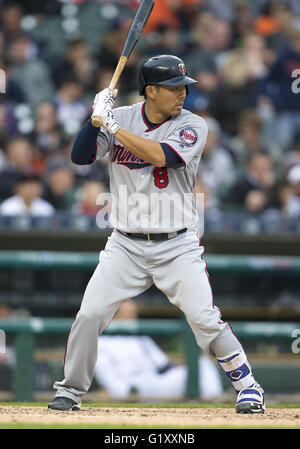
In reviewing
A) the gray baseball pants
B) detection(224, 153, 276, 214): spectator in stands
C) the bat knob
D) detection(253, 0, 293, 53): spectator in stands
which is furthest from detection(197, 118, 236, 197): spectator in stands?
the bat knob

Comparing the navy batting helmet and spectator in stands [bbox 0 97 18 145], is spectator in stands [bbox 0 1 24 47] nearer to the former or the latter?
spectator in stands [bbox 0 97 18 145]

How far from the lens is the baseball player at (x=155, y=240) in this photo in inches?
159

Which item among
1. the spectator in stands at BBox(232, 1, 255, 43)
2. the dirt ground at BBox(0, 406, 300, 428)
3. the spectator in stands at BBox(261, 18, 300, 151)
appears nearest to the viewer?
the dirt ground at BBox(0, 406, 300, 428)

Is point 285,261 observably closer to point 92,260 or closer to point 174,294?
point 92,260

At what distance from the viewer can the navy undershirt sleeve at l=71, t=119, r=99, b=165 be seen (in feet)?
13.3

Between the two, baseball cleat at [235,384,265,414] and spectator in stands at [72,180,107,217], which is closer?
baseball cleat at [235,384,265,414]

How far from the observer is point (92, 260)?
6.17 m

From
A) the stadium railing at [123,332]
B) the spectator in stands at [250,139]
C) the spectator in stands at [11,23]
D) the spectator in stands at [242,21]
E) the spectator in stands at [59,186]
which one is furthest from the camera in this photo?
the spectator in stands at [242,21]

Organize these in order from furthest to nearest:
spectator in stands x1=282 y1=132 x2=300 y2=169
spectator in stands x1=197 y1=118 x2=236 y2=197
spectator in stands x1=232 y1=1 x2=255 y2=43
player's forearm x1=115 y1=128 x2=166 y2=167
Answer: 1. spectator in stands x1=232 y1=1 x2=255 y2=43
2. spectator in stands x1=282 y1=132 x2=300 y2=169
3. spectator in stands x1=197 y1=118 x2=236 y2=197
4. player's forearm x1=115 y1=128 x2=166 y2=167

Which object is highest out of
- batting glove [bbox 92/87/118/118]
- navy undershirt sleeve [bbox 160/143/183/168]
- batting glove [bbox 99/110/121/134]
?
batting glove [bbox 92/87/118/118]

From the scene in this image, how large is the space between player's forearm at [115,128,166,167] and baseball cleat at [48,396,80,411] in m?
1.19

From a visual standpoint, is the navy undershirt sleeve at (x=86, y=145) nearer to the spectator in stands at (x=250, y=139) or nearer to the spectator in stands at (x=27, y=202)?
the spectator in stands at (x=27, y=202)

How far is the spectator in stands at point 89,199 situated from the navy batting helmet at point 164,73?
261cm

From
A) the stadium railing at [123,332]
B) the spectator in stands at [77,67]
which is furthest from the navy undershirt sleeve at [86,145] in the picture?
the spectator in stands at [77,67]
